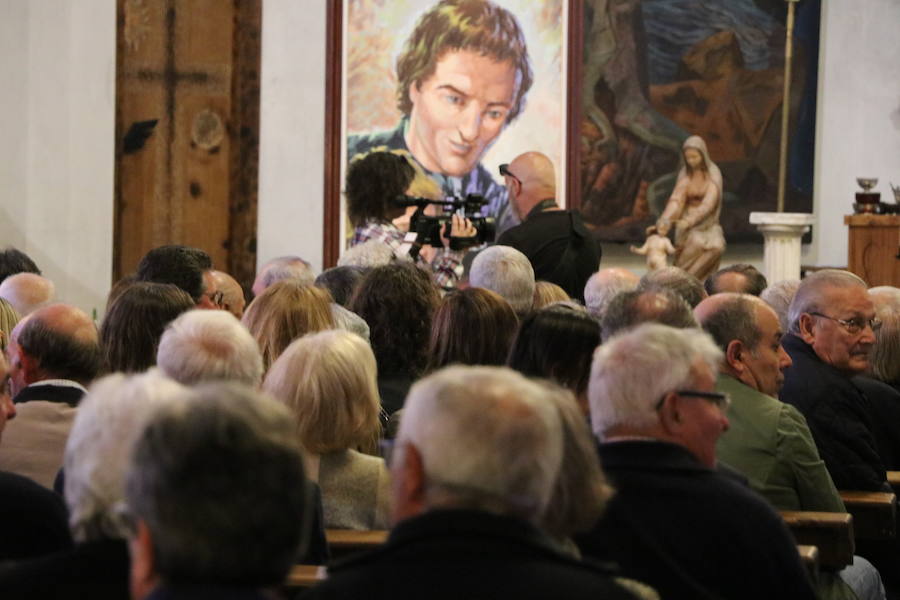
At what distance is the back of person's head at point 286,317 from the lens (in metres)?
5.40

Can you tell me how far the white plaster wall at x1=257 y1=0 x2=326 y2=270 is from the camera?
14.4 meters

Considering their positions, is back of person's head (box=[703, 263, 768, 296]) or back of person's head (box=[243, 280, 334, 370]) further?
back of person's head (box=[703, 263, 768, 296])

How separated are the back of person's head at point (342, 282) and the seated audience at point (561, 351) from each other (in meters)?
2.31

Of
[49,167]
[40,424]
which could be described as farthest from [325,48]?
[40,424]

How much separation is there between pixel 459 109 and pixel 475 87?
0.83 ft

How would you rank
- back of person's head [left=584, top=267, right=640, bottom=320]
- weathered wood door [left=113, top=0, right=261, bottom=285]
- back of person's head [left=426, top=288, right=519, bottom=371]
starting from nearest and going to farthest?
1. back of person's head [left=426, top=288, right=519, bottom=371]
2. back of person's head [left=584, top=267, right=640, bottom=320]
3. weathered wood door [left=113, top=0, right=261, bottom=285]

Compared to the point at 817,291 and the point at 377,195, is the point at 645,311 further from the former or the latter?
the point at 377,195

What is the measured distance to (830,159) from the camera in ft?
47.3

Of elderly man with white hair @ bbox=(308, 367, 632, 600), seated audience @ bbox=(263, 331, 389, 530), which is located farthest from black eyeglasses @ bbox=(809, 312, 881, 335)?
elderly man with white hair @ bbox=(308, 367, 632, 600)

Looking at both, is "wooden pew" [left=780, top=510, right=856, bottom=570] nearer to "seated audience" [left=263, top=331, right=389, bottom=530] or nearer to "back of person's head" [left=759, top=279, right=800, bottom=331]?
"seated audience" [left=263, top=331, right=389, bottom=530]

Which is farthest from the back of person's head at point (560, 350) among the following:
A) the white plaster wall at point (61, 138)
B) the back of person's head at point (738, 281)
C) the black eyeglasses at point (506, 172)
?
the white plaster wall at point (61, 138)

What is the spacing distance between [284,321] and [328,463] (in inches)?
56.4

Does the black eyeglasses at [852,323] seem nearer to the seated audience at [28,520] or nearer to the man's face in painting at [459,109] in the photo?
the seated audience at [28,520]

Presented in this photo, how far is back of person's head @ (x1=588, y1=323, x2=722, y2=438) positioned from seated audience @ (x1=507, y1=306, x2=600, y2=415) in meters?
1.02
